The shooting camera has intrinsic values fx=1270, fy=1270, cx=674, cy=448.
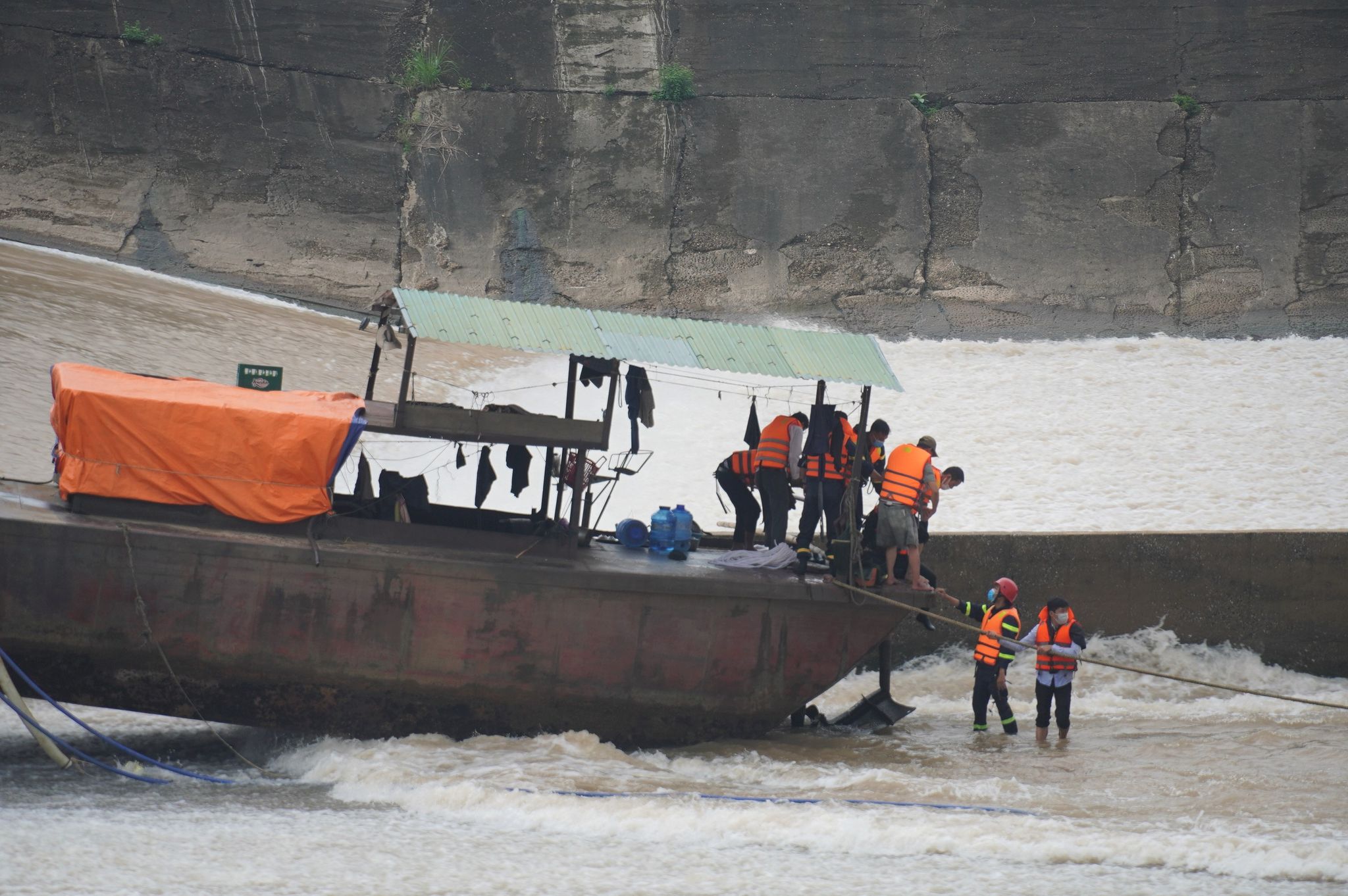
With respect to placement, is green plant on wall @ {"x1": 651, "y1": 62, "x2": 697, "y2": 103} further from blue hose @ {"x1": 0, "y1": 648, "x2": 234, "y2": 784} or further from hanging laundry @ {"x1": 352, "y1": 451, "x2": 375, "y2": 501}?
blue hose @ {"x1": 0, "y1": 648, "x2": 234, "y2": 784}

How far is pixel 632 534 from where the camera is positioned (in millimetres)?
10289

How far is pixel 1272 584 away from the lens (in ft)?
40.1

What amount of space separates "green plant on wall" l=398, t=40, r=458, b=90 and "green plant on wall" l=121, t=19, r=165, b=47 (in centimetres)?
467

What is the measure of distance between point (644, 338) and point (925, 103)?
1752 centimetres

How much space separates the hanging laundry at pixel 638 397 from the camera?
32.9 feet

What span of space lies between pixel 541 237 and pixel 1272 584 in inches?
610

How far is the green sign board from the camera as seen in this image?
371 inches

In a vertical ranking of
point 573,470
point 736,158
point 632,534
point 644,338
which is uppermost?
A: point 736,158

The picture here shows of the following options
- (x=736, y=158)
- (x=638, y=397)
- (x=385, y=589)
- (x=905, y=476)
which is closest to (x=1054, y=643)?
(x=905, y=476)

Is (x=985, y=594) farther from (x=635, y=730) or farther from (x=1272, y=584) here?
(x=635, y=730)

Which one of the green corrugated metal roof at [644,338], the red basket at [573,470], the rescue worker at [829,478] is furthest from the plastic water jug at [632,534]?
the green corrugated metal roof at [644,338]

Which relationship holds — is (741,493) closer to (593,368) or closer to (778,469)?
(778,469)

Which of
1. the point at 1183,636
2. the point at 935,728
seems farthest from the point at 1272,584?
the point at 935,728

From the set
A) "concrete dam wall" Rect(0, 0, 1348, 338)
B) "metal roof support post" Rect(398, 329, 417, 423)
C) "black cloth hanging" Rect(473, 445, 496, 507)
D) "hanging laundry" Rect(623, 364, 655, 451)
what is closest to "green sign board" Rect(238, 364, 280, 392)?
"metal roof support post" Rect(398, 329, 417, 423)
